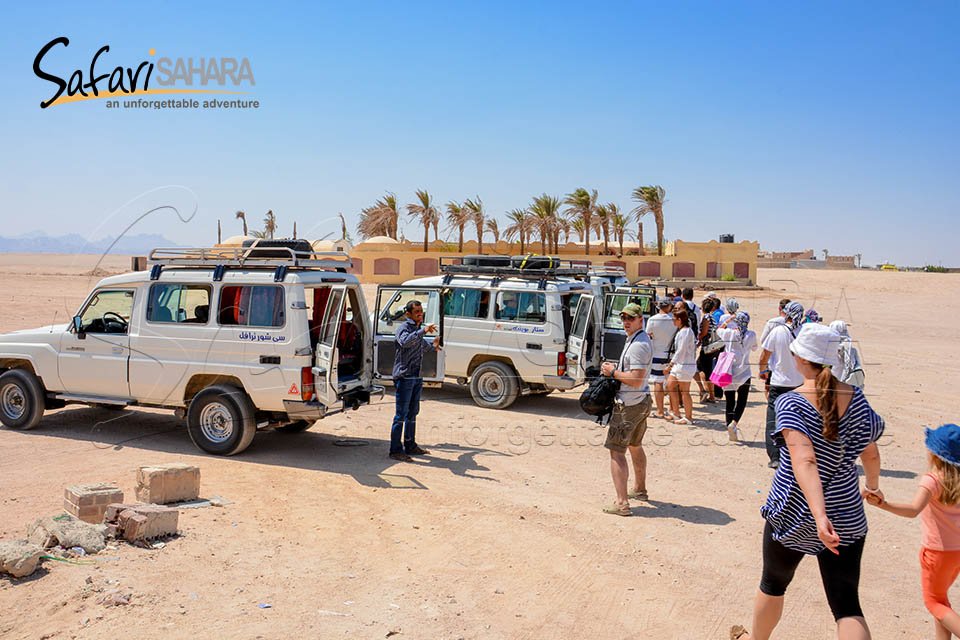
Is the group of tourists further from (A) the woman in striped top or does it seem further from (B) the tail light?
(B) the tail light

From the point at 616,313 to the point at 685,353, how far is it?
147 inches

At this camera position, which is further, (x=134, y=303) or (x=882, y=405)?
(x=882, y=405)

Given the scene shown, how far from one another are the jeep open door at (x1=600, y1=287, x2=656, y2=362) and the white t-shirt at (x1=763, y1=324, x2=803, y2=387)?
4296mm

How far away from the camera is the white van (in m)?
11.7

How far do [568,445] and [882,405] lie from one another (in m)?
6.29

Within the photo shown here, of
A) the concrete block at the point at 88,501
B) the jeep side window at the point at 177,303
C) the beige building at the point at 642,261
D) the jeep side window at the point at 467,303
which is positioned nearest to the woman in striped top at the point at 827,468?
the concrete block at the point at 88,501

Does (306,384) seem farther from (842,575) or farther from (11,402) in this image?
(842,575)

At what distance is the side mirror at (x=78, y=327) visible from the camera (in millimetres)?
9492

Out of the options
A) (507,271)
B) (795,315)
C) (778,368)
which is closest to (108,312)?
(507,271)

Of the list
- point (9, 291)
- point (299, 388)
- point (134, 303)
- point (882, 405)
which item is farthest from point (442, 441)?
point (9, 291)

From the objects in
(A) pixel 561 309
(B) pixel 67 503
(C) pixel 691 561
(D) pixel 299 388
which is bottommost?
(C) pixel 691 561

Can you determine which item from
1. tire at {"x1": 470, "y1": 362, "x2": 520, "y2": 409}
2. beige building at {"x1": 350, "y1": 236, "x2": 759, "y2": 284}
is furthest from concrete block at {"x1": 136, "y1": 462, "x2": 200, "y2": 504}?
beige building at {"x1": 350, "y1": 236, "x2": 759, "y2": 284}

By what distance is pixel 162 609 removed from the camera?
488cm

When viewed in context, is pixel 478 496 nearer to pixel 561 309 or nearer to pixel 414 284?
pixel 561 309
